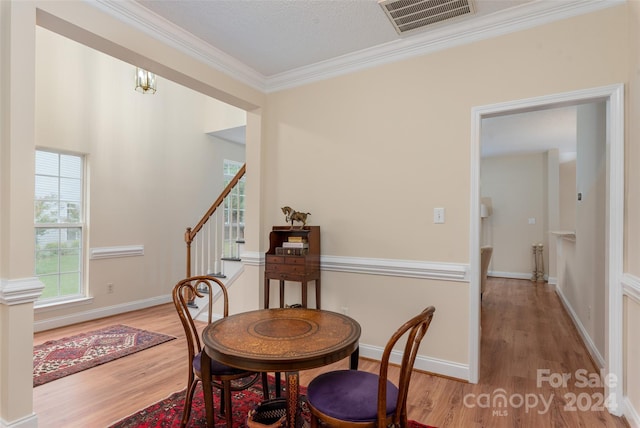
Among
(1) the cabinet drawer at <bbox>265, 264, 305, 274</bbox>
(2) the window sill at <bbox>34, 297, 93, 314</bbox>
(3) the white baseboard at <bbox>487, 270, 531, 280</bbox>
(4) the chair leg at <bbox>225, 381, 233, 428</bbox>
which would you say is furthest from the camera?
(3) the white baseboard at <bbox>487, 270, 531, 280</bbox>

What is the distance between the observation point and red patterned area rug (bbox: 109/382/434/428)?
206 centimetres

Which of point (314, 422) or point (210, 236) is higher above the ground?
point (210, 236)

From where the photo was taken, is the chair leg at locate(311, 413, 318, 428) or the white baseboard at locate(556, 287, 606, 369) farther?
the white baseboard at locate(556, 287, 606, 369)

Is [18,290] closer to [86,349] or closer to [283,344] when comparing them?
[283,344]

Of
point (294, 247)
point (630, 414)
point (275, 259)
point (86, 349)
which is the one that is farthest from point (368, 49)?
point (86, 349)

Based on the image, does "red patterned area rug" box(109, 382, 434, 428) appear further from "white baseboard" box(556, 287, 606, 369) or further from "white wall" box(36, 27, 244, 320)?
"white wall" box(36, 27, 244, 320)

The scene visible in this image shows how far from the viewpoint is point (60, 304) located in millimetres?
3947

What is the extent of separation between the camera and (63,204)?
4098 millimetres

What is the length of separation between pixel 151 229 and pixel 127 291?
3.01ft

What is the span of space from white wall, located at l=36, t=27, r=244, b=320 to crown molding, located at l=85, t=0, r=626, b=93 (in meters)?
2.24

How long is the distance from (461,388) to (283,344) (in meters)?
1.71

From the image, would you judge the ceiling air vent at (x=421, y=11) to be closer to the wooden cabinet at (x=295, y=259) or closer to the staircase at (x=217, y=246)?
the wooden cabinet at (x=295, y=259)

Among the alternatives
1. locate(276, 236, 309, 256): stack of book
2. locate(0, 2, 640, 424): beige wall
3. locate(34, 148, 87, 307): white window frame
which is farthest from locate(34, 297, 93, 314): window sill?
locate(276, 236, 309, 256): stack of book

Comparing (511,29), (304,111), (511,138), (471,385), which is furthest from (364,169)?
(511,138)
